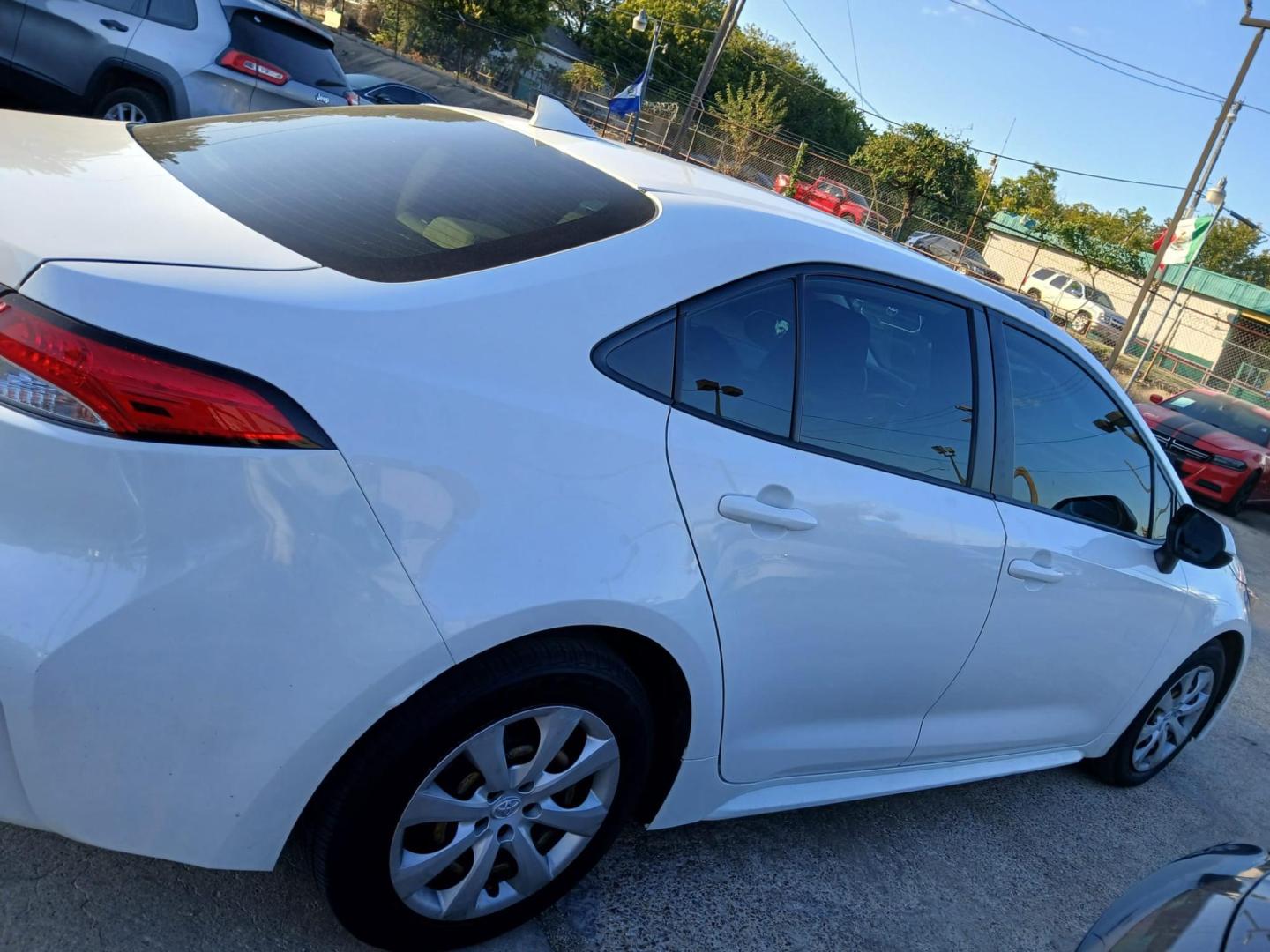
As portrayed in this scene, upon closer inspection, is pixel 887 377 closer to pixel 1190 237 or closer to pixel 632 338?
pixel 632 338

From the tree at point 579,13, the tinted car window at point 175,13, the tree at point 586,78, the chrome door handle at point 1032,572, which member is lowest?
the chrome door handle at point 1032,572

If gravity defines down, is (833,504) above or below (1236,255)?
below

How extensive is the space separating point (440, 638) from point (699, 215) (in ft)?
3.76

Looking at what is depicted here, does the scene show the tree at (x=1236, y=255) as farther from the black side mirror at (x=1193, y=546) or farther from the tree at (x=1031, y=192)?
the black side mirror at (x=1193, y=546)

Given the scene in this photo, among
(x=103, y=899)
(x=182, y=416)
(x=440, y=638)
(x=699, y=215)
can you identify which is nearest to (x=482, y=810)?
(x=440, y=638)

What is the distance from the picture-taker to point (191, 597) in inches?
62.6

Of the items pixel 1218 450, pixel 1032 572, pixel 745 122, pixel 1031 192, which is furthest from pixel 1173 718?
pixel 1031 192

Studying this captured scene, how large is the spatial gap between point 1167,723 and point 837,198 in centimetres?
2531

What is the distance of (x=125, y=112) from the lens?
7211mm

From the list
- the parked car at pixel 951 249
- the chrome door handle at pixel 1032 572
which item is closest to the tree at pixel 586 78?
the parked car at pixel 951 249

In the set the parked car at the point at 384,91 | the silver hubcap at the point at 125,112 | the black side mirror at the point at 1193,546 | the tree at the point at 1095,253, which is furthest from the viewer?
the tree at the point at 1095,253

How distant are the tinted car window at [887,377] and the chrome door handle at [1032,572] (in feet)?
1.02

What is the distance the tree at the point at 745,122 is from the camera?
28719 mm

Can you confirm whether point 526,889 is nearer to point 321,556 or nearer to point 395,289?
point 321,556
